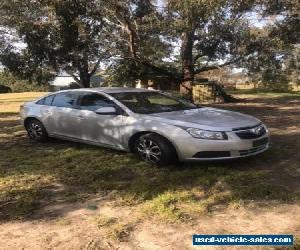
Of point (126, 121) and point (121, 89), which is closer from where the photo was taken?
point (126, 121)

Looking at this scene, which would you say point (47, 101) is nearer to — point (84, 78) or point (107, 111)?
point (107, 111)

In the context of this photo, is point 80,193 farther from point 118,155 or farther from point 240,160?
point 240,160

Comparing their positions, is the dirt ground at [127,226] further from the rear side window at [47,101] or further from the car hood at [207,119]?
the rear side window at [47,101]

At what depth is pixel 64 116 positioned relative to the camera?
8.88 metres

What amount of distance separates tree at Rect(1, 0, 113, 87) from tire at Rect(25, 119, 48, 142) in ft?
17.1

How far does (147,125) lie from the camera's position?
735cm

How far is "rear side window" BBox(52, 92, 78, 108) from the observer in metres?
8.92

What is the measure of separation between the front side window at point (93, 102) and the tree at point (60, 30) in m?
5.93

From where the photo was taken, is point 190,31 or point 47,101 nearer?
point 47,101

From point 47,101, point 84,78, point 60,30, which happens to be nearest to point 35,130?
point 47,101

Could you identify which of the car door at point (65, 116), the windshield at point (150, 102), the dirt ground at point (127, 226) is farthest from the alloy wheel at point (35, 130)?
the dirt ground at point (127, 226)

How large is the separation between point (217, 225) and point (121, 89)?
4.64m

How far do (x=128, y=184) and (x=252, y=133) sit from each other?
2.25 meters

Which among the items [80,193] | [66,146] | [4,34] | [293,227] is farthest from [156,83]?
[293,227]
